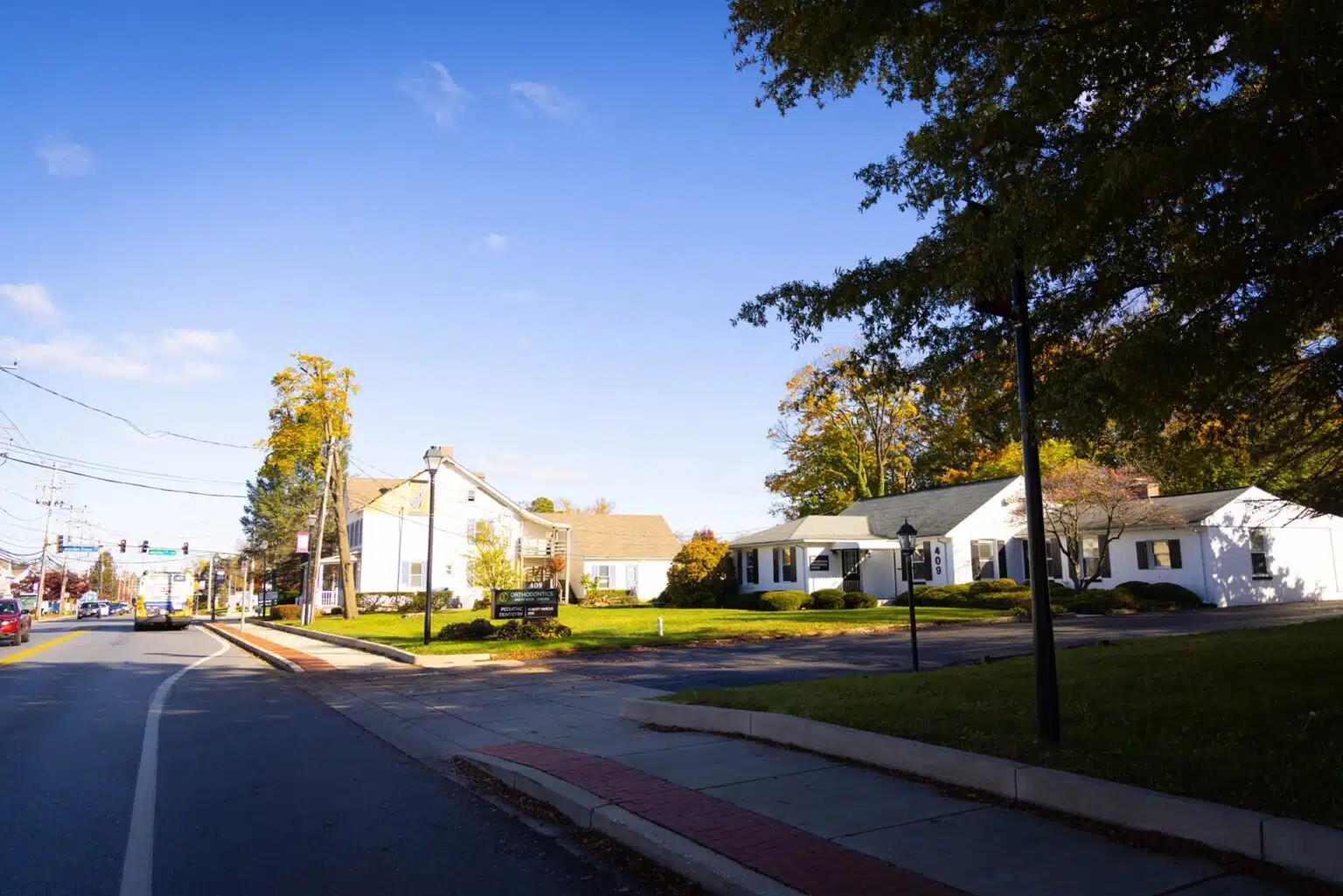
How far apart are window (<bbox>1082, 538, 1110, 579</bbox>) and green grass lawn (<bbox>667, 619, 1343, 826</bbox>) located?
2427 centimetres

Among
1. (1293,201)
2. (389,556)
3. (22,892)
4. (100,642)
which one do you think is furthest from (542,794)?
(389,556)

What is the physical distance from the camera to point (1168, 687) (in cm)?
924

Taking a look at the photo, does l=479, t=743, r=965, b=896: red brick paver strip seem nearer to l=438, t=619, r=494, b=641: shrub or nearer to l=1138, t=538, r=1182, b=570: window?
l=438, t=619, r=494, b=641: shrub

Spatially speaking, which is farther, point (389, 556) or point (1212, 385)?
point (389, 556)

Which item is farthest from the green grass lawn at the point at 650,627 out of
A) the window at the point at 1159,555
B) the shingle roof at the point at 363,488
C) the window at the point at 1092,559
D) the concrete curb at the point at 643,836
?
the shingle roof at the point at 363,488

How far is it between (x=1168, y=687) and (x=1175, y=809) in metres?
4.53

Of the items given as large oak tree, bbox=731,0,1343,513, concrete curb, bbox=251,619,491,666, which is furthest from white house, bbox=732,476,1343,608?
large oak tree, bbox=731,0,1343,513

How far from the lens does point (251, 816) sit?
6.91 metres

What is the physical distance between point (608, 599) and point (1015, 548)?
23187mm

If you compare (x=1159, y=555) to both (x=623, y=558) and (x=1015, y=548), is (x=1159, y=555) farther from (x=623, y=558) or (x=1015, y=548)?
(x=623, y=558)

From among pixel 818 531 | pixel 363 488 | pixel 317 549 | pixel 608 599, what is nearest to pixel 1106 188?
pixel 818 531

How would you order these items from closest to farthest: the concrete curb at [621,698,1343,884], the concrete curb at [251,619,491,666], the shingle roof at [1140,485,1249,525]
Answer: the concrete curb at [621,698,1343,884]
the concrete curb at [251,619,491,666]
the shingle roof at [1140,485,1249,525]

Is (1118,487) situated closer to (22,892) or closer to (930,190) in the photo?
(930,190)

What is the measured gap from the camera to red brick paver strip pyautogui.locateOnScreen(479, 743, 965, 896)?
4817 millimetres
